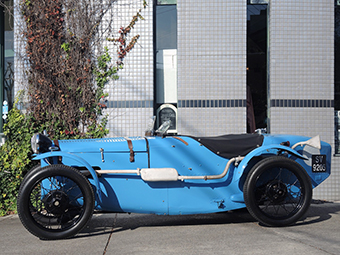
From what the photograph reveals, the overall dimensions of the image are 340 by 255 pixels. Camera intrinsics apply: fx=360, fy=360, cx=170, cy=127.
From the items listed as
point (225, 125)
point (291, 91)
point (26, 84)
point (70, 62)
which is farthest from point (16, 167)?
point (291, 91)

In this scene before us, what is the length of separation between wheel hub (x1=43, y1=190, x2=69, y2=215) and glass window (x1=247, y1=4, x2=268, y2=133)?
429 centimetres

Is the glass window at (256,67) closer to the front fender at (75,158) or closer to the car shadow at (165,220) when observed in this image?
the car shadow at (165,220)

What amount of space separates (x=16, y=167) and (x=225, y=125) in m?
3.70

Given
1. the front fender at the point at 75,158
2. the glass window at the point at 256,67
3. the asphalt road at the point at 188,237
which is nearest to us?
the asphalt road at the point at 188,237

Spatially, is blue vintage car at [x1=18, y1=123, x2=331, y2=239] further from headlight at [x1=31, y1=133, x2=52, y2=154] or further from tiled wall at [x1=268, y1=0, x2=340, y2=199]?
tiled wall at [x1=268, y1=0, x2=340, y2=199]

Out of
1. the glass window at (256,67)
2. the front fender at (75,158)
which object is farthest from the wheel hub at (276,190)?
the glass window at (256,67)

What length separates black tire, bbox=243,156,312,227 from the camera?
4.10m

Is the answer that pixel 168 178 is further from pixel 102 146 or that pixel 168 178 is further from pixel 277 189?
pixel 277 189

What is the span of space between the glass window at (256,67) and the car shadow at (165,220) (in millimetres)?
2475

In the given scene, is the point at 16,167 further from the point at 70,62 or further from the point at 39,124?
the point at 70,62

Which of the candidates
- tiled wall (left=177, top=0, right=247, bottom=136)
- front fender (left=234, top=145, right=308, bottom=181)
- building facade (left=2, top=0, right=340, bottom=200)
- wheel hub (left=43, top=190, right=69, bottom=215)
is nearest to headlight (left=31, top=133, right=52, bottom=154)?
wheel hub (left=43, top=190, right=69, bottom=215)

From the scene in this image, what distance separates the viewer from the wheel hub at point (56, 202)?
12.6 feet

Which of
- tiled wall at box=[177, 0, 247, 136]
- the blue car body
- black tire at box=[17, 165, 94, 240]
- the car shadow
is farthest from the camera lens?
tiled wall at box=[177, 0, 247, 136]

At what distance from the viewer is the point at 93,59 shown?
22.4 feet
